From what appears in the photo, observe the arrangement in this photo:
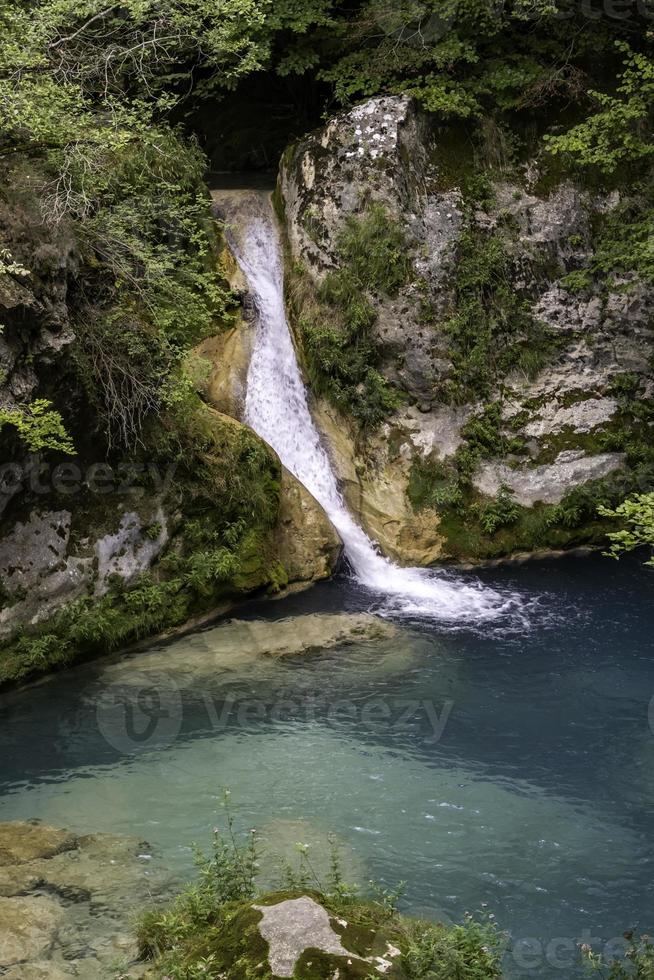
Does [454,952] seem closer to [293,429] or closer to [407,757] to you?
[407,757]

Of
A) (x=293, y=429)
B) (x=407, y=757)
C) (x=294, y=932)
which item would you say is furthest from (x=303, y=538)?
(x=294, y=932)

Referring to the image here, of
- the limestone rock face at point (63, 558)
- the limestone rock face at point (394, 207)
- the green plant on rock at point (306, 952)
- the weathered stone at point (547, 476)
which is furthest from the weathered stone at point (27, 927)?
the limestone rock face at point (394, 207)

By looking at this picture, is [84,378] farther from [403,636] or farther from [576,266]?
[576,266]

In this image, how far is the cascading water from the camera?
38.6 ft

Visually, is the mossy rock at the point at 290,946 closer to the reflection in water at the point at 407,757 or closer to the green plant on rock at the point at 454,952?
the green plant on rock at the point at 454,952

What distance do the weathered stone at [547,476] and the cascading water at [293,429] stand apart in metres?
1.63

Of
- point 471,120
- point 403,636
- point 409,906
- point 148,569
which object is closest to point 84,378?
point 148,569

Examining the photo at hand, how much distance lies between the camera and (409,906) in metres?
6.32

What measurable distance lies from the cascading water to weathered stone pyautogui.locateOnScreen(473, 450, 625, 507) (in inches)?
64.3

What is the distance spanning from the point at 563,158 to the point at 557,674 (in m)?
8.02

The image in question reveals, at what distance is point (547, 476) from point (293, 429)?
3.70m

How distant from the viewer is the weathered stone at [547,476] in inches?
517

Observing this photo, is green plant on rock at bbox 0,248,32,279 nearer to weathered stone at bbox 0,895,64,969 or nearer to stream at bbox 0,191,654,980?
stream at bbox 0,191,654,980

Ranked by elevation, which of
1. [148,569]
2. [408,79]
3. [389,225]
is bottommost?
[148,569]
